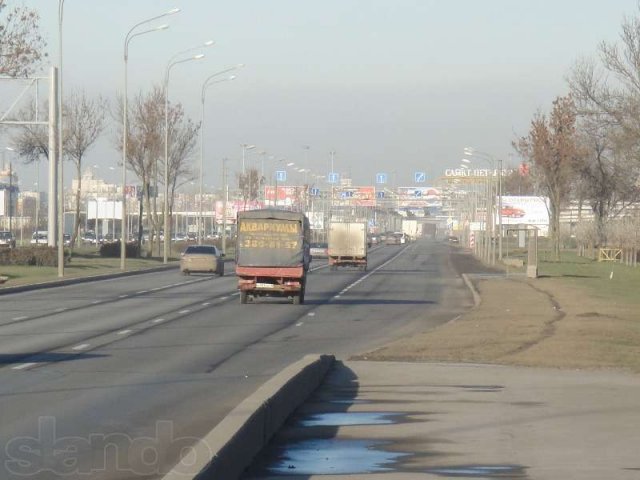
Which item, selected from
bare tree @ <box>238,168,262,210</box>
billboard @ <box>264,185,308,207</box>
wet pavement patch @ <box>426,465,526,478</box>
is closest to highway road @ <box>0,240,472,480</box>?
wet pavement patch @ <box>426,465,526,478</box>

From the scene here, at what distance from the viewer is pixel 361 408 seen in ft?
46.1

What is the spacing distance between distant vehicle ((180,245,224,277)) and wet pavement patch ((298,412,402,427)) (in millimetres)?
48926

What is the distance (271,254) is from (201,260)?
26.0m

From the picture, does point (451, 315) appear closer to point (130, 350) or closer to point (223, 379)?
point (130, 350)

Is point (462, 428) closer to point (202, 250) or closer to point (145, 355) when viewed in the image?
point (145, 355)

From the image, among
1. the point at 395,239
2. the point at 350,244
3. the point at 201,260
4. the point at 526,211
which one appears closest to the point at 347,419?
the point at 201,260

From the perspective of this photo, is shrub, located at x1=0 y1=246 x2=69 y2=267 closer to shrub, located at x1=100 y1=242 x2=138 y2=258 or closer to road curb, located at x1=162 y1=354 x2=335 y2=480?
shrub, located at x1=100 y1=242 x2=138 y2=258

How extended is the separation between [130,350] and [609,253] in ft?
290

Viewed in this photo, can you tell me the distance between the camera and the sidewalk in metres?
10.4

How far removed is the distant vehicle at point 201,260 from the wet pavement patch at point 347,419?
4893 centimetres

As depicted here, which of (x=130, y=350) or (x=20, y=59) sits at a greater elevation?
(x=20, y=59)

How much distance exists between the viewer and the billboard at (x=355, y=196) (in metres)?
178

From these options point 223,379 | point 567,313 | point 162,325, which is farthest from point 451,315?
point 223,379

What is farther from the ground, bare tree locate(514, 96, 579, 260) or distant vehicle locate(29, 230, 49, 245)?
bare tree locate(514, 96, 579, 260)
